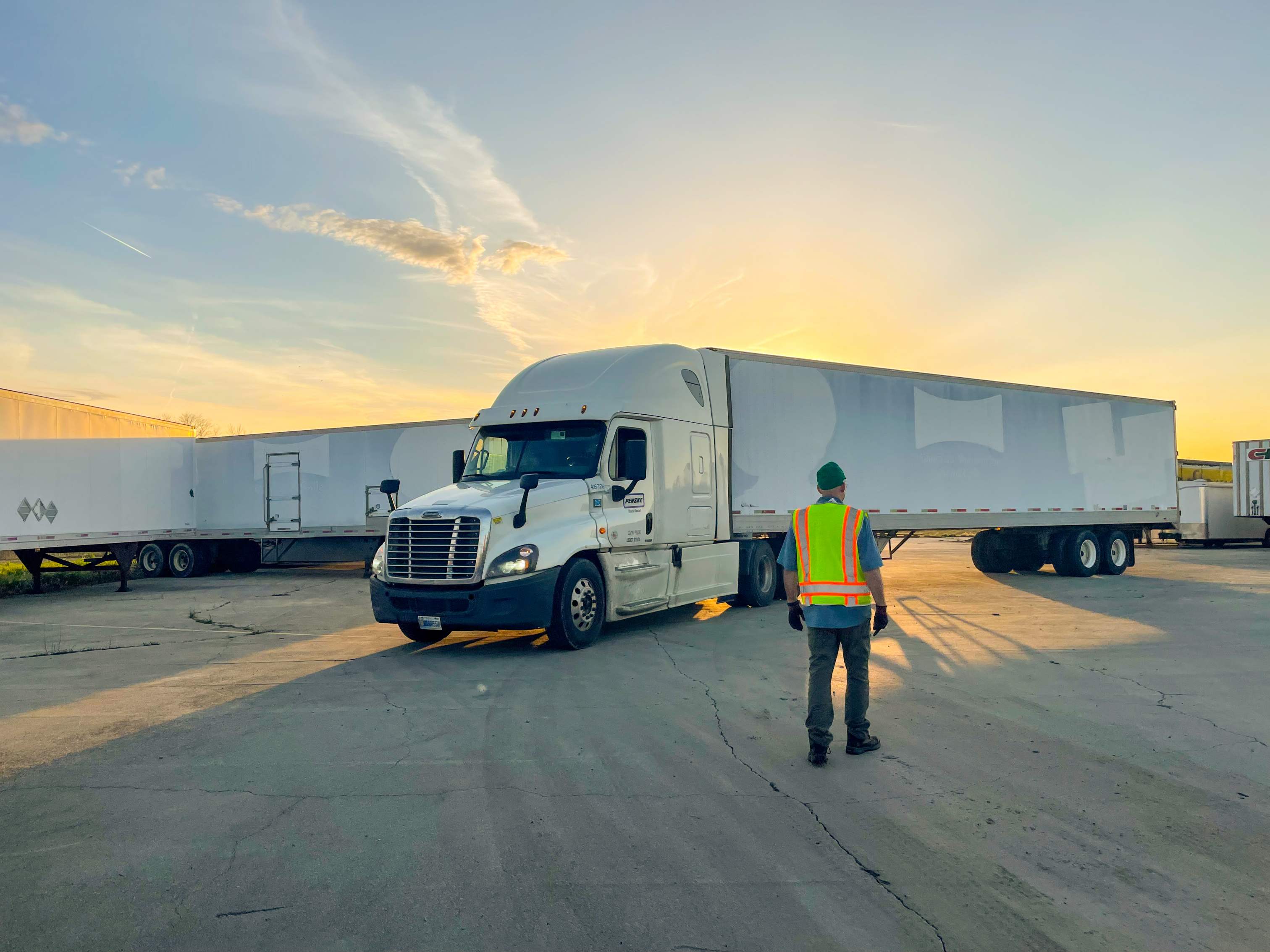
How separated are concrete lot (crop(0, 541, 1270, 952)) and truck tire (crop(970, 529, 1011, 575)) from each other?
986 centimetres

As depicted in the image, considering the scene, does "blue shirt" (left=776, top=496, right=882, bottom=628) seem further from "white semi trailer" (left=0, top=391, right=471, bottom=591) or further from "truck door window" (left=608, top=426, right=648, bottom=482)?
"white semi trailer" (left=0, top=391, right=471, bottom=591)

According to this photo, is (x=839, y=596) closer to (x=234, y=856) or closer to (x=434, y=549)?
(x=234, y=856)

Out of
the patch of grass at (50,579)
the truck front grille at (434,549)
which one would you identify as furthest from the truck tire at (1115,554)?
the patch of grass at (50,579)

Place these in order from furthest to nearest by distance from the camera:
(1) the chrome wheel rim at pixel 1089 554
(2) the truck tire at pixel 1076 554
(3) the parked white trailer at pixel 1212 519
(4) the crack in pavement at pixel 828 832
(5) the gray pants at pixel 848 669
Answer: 1. (3) the parked white trailer at pixel 1212 519
2. (1) the chrome wheel rim at pixel 1089 554
3. (2) the truck tire at pixel 1076 554
4. (5) the gray pants at pixel 848 669
5. (4) the crack in pavement at pixel 828 832

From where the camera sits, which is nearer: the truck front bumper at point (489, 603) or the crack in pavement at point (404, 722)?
the crack in pavement at point (404, 722)

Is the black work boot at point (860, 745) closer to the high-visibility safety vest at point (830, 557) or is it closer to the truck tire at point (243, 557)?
the high-visibility safety vest at point (830, 557)

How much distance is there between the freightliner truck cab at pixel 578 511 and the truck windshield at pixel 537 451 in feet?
0.06

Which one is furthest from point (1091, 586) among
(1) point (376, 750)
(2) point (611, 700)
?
(1) point (376, 750)

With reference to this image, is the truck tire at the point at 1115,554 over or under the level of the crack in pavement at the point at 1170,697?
over

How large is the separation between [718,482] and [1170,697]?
6.73 meters

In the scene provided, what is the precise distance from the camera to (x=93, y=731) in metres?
6.84

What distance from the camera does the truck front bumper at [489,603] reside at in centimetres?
968

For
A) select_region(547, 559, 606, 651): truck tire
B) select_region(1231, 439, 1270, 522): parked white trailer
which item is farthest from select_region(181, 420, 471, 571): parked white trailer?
select_region(1231, 439, 1270, 522): parked white trailer

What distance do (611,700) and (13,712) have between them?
16.3ft
